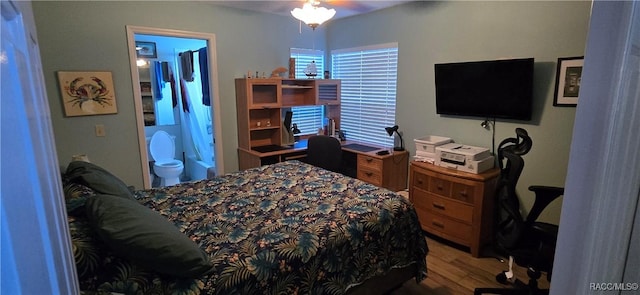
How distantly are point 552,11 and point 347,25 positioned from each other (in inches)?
95.9

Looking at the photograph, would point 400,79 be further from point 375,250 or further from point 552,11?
point 375,250

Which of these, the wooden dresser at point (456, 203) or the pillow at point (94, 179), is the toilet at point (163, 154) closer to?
the pillow at point (94, 179)

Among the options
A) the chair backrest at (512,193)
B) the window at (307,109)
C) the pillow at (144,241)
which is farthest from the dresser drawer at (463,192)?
the window at (307,109)

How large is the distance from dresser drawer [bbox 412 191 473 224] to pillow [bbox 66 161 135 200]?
2550 millimetres

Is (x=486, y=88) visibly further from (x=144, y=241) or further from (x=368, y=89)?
(x=144, y=241)

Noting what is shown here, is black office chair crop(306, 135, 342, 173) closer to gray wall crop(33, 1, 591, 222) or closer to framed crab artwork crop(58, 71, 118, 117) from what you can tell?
gray wall crop(33, 1, 591, 222)

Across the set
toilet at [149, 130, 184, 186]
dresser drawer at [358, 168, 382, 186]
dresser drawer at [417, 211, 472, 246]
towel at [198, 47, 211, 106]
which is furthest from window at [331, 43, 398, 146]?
toilet at [149, 130, 184, 186]

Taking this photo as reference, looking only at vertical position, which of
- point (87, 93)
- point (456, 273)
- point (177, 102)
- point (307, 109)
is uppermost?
point (87, 93)

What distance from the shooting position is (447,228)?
2992mm

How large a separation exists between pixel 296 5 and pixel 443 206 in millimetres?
2744

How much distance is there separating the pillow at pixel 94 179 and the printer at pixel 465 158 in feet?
8.60

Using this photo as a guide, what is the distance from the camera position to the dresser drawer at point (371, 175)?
12.0 feet

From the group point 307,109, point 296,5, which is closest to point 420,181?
point 307,109

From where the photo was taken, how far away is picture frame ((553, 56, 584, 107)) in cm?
246
